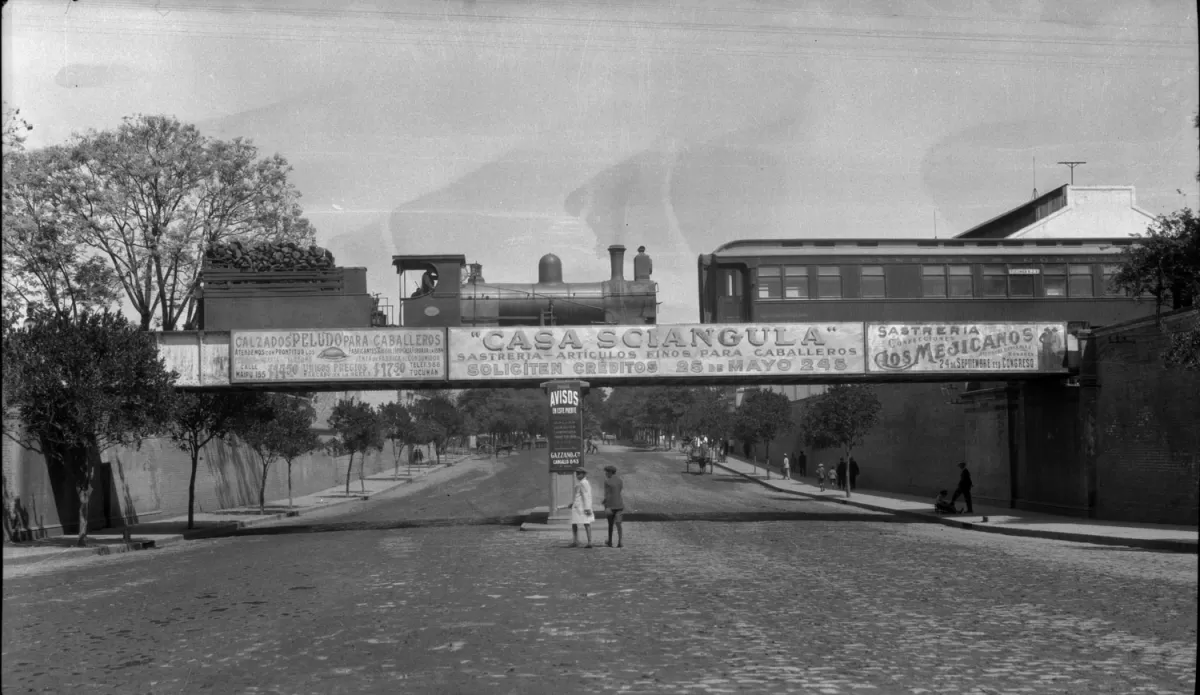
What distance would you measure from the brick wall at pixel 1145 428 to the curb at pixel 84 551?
23.0 m

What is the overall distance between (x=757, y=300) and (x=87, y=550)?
17.5 metres

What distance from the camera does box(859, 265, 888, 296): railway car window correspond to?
29812 millimetres

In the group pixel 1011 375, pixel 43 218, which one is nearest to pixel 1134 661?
pixel 1011 375

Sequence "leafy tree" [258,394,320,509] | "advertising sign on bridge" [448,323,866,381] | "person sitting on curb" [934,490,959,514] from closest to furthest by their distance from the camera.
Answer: "advertising sign on bridge" [448,323,866,381], "person sitting on curb" [934,490,959,514], "leafy tree" [258,394,320,509]

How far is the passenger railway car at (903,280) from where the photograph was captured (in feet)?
96.9

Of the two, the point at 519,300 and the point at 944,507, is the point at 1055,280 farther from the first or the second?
the point at 519,300

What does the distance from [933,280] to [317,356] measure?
54.8ft

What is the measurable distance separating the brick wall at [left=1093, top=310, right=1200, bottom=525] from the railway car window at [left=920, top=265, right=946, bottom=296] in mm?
4250

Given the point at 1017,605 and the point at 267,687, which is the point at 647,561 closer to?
the point at 1017,605

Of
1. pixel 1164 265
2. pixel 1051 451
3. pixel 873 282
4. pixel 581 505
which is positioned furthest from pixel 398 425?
pixel 1164 265

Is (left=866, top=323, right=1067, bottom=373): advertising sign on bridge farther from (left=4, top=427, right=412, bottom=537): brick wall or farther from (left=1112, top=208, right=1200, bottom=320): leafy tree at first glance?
(left=4, top=427, right=412, bottom=537): brick wall

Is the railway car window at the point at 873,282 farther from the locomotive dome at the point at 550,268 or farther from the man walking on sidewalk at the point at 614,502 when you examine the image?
the man walking on sidewalk at the point at 614,502

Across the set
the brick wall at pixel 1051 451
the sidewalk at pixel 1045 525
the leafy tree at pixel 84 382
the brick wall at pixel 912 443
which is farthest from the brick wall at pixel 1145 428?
the leafy tree at pixel 84 382

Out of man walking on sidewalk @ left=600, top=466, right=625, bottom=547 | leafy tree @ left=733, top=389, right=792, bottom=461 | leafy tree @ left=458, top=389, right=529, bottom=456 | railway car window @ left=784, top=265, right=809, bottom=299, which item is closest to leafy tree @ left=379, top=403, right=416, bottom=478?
leafy tree @ left=733, top=389, right=792, bottom=461
